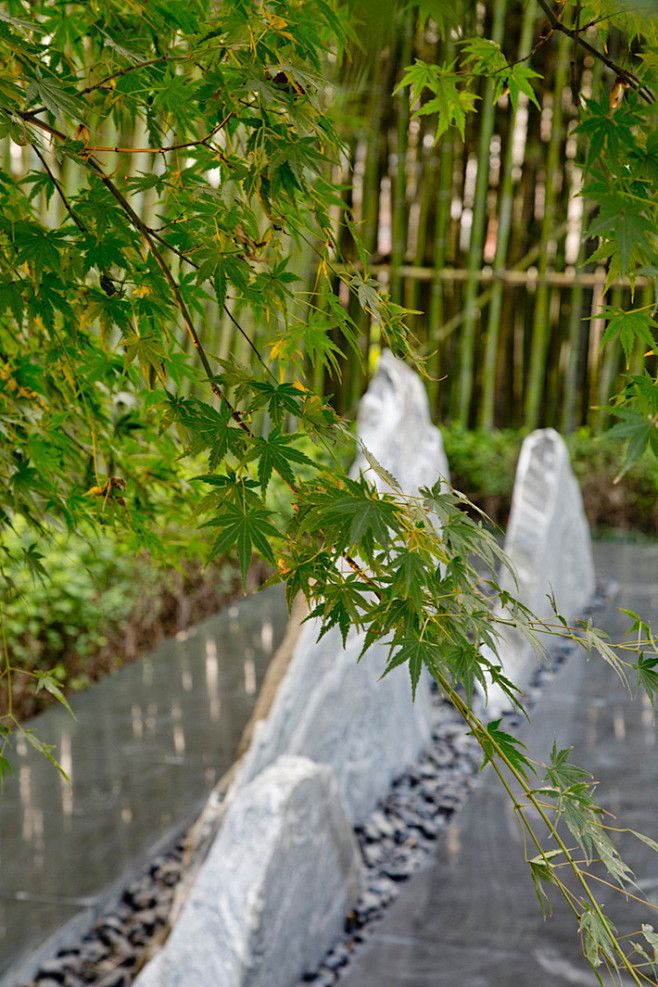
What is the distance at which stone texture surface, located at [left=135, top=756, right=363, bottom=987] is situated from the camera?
1963 mm

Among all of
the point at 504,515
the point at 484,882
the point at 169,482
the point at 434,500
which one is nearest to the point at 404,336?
the point at 434,500

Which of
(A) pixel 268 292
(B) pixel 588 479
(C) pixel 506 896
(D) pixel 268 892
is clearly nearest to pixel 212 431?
(A) pixel 268 292

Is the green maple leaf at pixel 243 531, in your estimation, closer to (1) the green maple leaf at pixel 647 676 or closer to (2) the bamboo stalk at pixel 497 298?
(1) the green maple leaf at pixel 647 676

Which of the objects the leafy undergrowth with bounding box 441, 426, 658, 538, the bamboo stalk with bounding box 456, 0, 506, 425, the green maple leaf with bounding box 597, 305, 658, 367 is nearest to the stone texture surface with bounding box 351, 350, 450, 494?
the green maple leaf with bounding box 597, 305, 658, 367

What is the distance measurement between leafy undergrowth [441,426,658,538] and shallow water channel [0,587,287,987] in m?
3.13

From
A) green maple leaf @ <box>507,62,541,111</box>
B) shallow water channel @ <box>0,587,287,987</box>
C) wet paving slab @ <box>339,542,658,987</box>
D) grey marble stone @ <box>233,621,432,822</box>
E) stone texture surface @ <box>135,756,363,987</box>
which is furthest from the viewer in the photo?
grey marble stone @ <box>233,621,432,822</box>

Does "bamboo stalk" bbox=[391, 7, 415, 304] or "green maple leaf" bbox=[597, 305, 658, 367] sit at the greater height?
"bamboo stalk" bbox=[391, 7, 415, 304]

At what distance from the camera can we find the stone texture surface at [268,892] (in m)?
1.96

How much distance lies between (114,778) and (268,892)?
1.25m

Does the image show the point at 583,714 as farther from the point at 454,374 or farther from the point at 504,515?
the point at 454,374

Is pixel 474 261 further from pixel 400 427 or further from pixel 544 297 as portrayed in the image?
pixel 400 427

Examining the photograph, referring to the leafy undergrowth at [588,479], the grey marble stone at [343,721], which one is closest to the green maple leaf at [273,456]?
the grey marble stone at [343,721]

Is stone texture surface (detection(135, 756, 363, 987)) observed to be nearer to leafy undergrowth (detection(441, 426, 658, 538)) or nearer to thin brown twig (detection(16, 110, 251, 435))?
thin brown twig (detection(16, 110, 251, 435))

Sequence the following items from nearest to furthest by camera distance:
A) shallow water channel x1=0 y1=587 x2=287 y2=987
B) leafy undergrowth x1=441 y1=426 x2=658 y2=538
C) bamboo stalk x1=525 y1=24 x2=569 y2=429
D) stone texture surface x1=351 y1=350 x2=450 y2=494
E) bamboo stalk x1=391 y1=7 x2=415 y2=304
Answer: shallow water channel x1=0 y1=587 x2=287 y2=987 → stone texture surface x1=351 y1=350 x2=450 y2=494 → leafy undergrowth x1=441 y1=426 x2=658 y2=538 → bamboo stalk x1=525 y1=24 x2=569 y2=429 → bamboo stalk x1=391 y1=7 x2=415 y2=304
